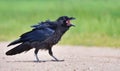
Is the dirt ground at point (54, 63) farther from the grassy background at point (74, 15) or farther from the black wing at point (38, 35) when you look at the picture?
the grassy background at point (74, 15)

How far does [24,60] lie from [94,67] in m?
1.95

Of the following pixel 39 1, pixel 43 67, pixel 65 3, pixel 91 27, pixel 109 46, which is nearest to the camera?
pixel 43 67

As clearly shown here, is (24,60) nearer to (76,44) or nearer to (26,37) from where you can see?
(26,37)

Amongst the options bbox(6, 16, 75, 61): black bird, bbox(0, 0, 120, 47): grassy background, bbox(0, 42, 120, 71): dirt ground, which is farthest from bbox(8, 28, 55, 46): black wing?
bbox(0, 0, 120, 47): grassy background

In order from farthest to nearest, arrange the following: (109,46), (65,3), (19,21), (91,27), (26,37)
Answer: (65,3)
(19,21)
(91,27)
(109,46)
(26,37)

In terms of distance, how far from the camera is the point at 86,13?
27297 millimetres

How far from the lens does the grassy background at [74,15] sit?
2219 centimetres

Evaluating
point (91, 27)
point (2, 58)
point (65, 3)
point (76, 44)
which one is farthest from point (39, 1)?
point (2, 58)

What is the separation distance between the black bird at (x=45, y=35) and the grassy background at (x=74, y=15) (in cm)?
622

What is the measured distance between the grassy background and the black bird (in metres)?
6.22

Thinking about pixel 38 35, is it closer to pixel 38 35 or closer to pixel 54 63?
pixel 38 35

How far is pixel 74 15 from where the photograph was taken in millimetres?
27016

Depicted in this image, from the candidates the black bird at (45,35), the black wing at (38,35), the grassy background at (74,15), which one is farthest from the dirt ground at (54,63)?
the grassy background at (74,15)

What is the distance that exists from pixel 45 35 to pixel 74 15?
12646 mm
